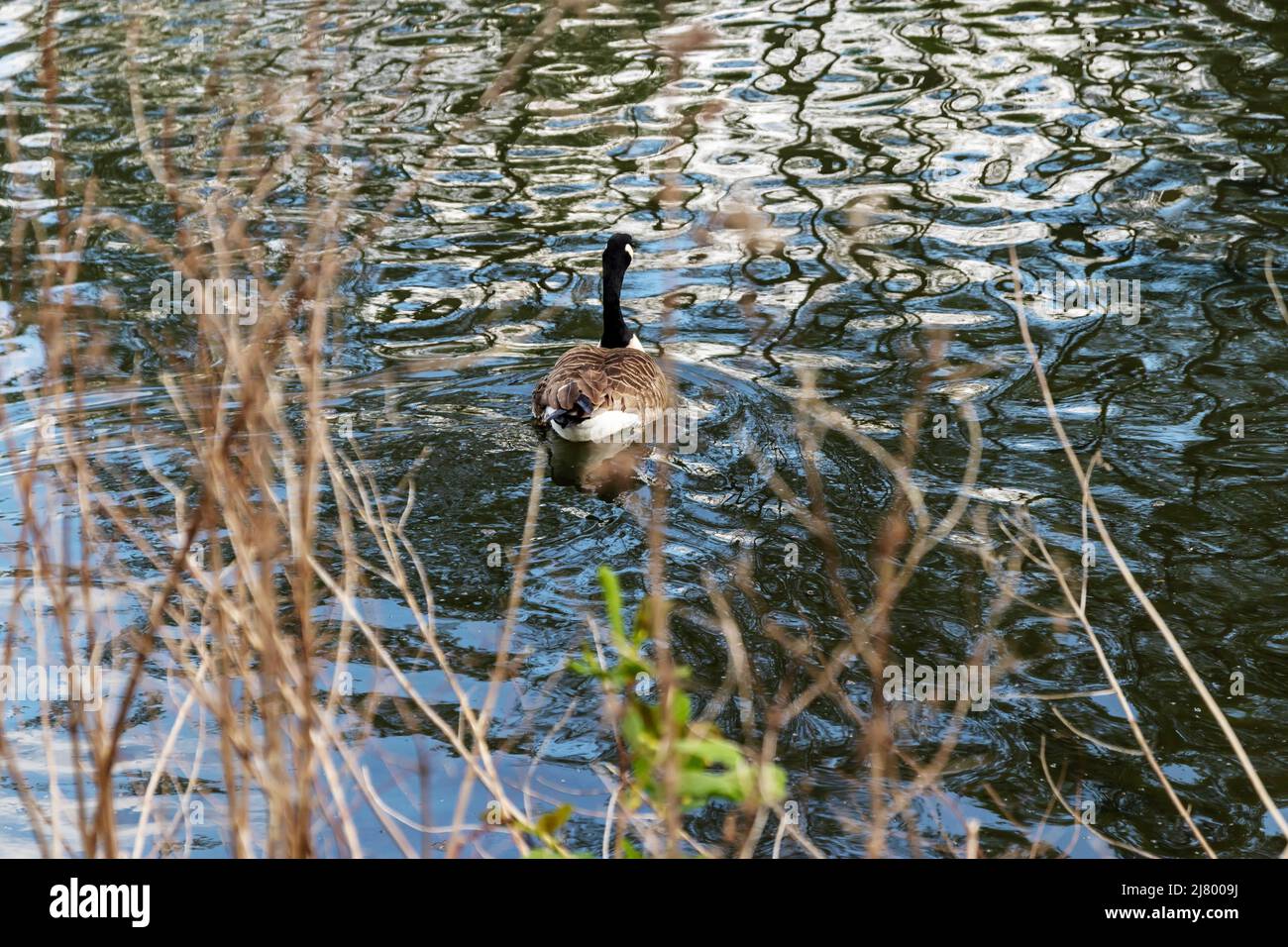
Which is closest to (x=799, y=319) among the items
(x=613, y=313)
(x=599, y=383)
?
(x=613, y=313)

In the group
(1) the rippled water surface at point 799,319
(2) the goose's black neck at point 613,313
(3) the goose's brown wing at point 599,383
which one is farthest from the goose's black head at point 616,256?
(3) the goose's brown wing at point 599,383

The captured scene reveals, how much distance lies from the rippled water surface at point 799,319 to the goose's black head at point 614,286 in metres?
0.43

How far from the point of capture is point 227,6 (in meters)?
18.7

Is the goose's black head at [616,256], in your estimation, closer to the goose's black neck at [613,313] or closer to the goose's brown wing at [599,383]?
the goose's black neck at [613,313]

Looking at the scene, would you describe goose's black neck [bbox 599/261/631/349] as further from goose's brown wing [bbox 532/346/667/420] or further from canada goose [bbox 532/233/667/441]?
goose's brown wing [bbox 532/346/667/420]

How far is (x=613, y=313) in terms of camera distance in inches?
398

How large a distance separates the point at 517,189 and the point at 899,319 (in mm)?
4703

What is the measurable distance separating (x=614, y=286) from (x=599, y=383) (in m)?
1.25

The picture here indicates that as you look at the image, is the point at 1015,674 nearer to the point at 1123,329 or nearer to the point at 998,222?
the point at 1123,329

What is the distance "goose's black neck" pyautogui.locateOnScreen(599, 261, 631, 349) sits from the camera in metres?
10.1

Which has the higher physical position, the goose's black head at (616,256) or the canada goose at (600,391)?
the goose's black head at (616,256)

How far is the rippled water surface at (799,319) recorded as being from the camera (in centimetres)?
612

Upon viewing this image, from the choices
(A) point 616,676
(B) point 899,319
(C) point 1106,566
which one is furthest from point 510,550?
(A) point 616,676

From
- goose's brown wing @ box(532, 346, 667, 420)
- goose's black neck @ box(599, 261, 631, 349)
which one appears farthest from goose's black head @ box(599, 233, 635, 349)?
goose's brown wing @ box(532, 346, 667, 420)
